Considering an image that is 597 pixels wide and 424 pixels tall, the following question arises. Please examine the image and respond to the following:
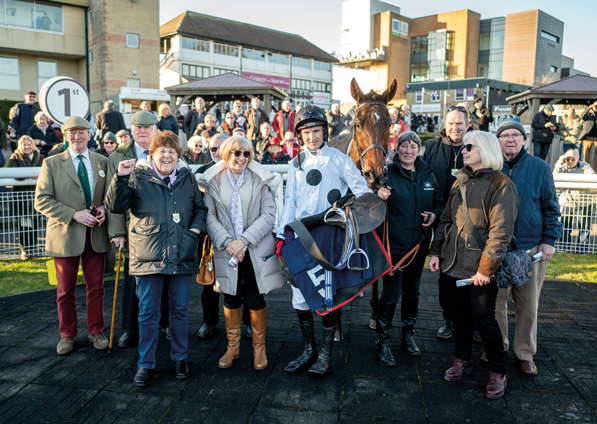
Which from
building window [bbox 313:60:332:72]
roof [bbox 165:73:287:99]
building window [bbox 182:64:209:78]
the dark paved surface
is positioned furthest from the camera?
building window [bbox 313:60:332:72]

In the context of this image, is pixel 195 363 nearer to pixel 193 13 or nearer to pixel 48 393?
pixel 48 393

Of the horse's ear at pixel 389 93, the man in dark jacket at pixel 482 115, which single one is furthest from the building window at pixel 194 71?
the horse's ear at pixel 389 93

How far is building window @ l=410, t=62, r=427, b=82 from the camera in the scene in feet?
248

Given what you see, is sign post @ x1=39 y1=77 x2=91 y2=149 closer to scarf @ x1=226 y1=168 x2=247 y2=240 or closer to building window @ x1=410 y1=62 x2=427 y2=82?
scarf @ x1=226 y1=168 x2=247 y2=240

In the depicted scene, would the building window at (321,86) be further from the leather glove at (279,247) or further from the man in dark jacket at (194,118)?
the leather glove at (279,247)

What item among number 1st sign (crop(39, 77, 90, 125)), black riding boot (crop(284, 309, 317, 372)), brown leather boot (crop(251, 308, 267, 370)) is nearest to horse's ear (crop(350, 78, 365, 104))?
black riding boot (crop(284, 309, 317, 372))

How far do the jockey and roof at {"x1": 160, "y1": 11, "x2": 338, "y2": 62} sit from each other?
48584 mm

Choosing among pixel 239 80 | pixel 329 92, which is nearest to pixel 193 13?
pixel 329 92

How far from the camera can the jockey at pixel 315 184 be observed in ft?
12.1

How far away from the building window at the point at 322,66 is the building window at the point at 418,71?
22.0 m

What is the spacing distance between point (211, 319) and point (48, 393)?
1.59 meters

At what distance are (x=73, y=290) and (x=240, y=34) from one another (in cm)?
5392

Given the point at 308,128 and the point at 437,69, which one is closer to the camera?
the point at 308,128

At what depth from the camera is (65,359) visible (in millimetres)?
3906
